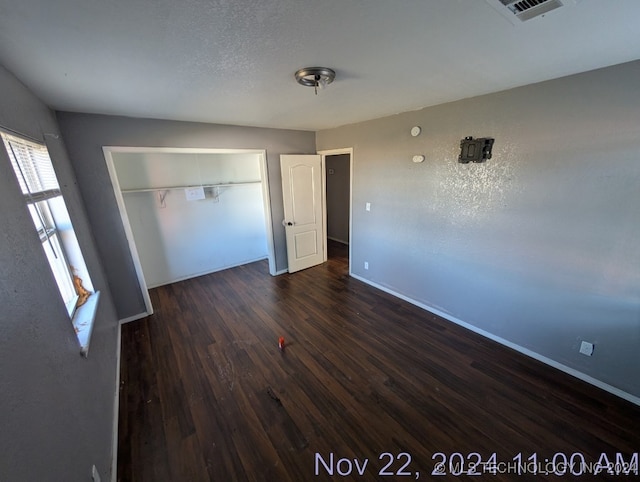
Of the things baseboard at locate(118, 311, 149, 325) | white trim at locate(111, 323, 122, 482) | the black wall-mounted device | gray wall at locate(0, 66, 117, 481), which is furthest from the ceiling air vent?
baseboard at locate(118, 311, 149, 325)

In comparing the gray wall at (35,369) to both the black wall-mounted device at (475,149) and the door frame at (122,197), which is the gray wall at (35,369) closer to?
the door frame at (122,197)

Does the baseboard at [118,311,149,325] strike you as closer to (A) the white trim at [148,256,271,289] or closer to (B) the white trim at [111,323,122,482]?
(B) the white trim at [111,323,122,482]

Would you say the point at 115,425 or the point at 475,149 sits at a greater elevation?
the point at 475,149

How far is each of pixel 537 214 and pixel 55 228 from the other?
3.75m

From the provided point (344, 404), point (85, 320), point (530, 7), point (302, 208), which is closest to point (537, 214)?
point (530, 7)

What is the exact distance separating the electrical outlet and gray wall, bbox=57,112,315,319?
158 inches

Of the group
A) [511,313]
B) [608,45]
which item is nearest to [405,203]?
[511,313]

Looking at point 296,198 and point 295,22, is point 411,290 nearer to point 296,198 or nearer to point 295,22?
point 296,198

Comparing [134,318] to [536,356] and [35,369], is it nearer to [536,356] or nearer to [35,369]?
[35,369]

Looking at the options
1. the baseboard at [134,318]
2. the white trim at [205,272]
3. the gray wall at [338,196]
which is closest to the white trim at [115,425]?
the baseboard at [134,318]

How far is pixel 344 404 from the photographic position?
1881mm

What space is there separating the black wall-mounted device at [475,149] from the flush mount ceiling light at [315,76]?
1.47 metres

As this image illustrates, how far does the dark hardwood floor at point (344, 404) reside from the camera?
4.99ft

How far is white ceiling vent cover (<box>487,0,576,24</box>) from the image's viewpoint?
929 mm
